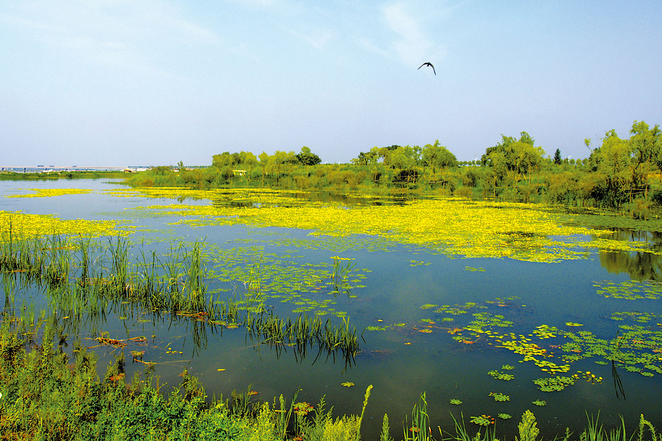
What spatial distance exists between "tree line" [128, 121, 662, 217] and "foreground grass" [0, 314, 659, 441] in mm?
22691

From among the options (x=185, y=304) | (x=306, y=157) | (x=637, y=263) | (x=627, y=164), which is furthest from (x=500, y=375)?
(x=306, y=157)

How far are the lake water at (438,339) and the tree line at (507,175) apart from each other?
51.9ft

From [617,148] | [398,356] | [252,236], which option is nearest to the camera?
[398,356]

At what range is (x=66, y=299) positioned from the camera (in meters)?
6.58

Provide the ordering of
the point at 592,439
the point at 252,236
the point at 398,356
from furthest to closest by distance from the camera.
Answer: the point at 252,236 → the point at 398,356 → the point at 592,439

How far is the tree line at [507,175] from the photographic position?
2252 cm

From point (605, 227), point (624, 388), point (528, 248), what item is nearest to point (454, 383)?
point (624, 388)

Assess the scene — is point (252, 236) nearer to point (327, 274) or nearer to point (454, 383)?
point (327, 274)

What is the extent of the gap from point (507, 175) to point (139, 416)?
38.5 m

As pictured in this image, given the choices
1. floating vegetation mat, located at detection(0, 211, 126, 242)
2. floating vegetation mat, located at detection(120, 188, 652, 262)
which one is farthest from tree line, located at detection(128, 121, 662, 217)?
floating vegetation mat, located at detection(0, 211, 126, 242)

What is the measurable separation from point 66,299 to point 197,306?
220 cm

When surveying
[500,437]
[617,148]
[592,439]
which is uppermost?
[617,148]

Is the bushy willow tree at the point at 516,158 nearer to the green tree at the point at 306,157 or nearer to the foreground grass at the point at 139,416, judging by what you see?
the foreground grass at the point at 139,416

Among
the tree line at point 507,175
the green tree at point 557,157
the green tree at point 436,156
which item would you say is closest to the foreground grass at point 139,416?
the tree line at point 507,175
